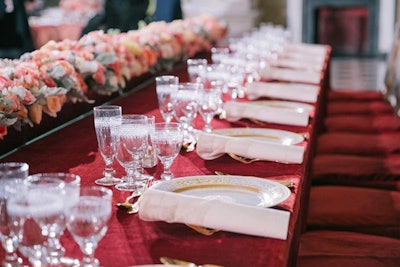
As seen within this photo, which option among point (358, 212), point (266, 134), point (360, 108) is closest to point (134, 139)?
point (266, 134)

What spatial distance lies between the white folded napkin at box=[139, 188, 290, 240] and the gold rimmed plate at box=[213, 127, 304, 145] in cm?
101

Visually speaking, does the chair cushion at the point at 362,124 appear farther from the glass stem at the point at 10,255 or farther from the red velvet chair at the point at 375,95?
the glass stem at the point at 10,255

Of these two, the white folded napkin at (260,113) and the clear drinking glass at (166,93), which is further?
the white folded napkin at (260,113)

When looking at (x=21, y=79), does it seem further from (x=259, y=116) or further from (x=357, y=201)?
(x=357, y=201)

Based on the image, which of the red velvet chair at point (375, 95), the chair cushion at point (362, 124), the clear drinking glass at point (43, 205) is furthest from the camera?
the red velvet chair at point (375, 95)

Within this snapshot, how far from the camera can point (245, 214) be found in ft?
5.29

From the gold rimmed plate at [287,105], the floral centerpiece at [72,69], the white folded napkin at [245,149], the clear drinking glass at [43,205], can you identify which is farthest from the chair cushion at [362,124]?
the clear drinking glass at [43,205]

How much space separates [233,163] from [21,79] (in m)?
0.76

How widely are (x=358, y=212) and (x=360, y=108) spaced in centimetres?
273

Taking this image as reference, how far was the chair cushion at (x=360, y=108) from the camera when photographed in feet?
17.9

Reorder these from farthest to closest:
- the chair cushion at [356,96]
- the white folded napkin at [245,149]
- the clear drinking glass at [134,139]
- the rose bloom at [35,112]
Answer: the chair cushion at [356,96]
the rose bloom at [35,112]
the white folded napkin at [245,149]
the clear drinking glass at [134,139]

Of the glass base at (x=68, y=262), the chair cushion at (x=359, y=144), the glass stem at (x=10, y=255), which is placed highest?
the glass stem at (x=10, y=255)

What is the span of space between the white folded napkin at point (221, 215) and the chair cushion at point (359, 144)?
8.31 ft

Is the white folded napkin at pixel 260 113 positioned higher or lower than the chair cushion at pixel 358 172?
higher
